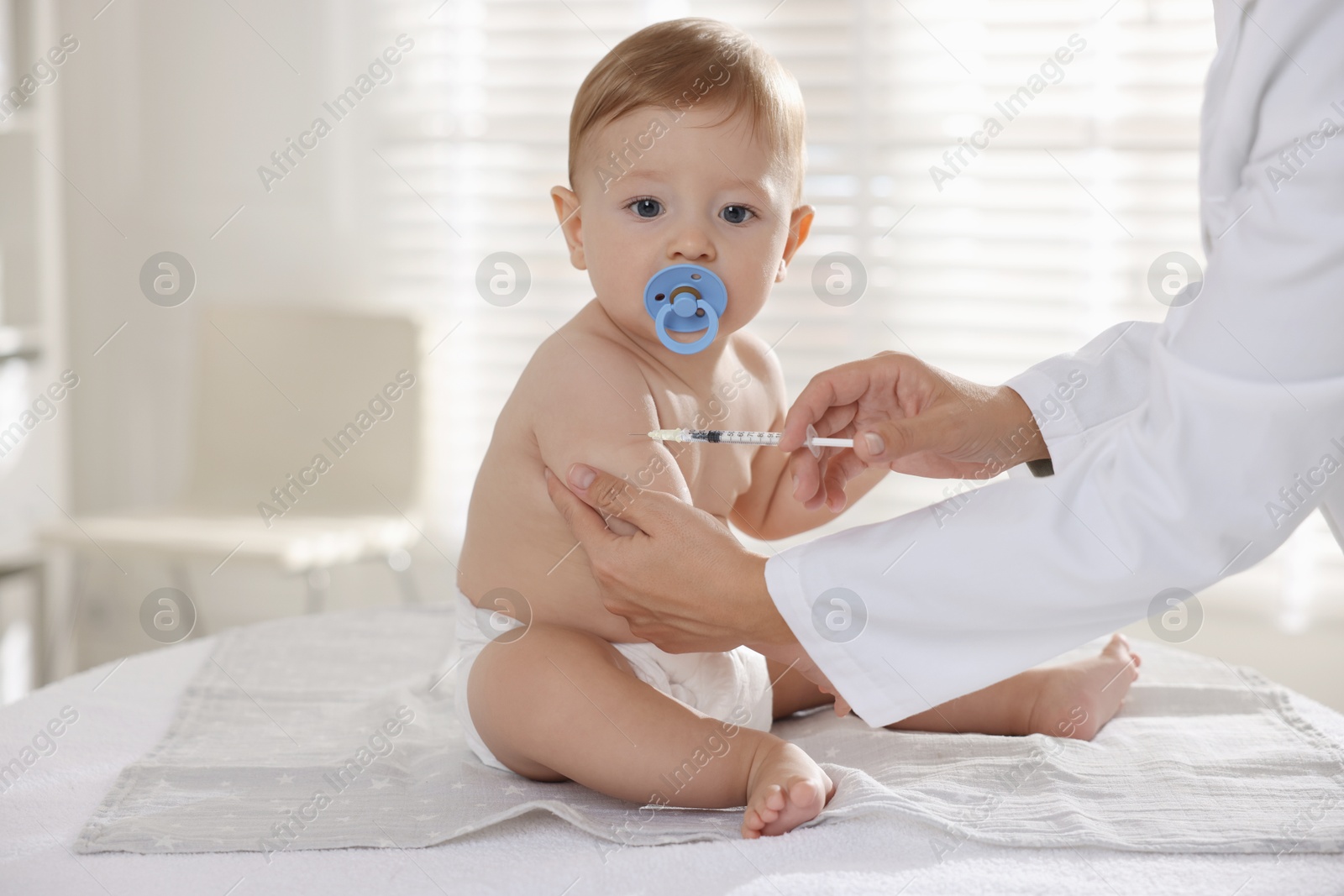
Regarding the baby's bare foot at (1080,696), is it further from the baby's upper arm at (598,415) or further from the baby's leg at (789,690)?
the baby's upper arm at (598,415)

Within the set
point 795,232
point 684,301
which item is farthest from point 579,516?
point 795,232

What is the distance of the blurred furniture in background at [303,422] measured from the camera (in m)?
2.34

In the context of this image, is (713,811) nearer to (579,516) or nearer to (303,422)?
(579,516)

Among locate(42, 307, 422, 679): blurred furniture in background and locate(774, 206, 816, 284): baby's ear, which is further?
locate(42, 307, 422, 679): blurred furniture in background

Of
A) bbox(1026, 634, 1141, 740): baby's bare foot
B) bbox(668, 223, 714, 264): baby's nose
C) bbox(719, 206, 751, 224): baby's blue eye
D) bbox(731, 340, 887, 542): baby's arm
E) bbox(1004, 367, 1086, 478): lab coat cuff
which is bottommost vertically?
bbox(1026, 634, 1141, 740): baby's bare foot

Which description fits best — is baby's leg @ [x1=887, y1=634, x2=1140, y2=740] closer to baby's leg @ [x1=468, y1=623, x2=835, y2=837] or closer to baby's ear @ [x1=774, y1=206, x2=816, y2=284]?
baby's leg @ [x1=468, y1=623, x2=835, y2=837]

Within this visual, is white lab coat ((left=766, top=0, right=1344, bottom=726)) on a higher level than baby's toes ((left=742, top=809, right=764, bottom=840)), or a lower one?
higher

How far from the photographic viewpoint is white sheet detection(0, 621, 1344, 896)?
0.74 meters

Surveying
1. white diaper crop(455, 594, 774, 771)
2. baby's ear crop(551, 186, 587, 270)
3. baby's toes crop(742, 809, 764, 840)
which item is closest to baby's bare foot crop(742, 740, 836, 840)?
baby's toes crop(742, 809, 764, 840)

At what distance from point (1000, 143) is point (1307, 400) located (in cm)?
163

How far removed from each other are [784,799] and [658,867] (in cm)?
11

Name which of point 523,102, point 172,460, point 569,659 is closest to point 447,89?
point 523,102

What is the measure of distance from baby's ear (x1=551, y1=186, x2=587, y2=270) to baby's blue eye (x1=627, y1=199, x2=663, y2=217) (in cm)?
9

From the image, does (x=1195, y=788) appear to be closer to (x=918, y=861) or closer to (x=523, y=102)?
(x=918, y=861)
